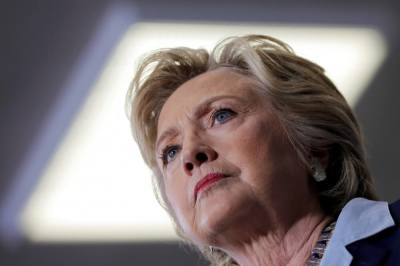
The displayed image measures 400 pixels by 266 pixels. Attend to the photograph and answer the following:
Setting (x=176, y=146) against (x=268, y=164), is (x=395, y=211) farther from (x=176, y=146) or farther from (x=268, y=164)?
(x=176, y=146)

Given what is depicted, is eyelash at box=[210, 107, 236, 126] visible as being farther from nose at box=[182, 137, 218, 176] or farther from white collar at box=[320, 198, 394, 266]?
white collar at box=[320, 198, 394, 266]

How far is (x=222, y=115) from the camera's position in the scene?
1.57 meters

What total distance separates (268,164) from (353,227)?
0.64ft

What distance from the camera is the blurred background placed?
2.11 m

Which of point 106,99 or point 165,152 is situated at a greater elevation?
point 165,152

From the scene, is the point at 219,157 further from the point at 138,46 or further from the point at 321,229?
the point at 138,46

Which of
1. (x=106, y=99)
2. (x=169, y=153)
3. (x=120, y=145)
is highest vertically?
(x=169, y=153)

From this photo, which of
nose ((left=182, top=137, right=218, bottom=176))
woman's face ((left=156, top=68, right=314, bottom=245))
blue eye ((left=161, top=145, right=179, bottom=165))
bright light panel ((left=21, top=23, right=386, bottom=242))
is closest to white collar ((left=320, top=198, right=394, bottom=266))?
woman's face ((left=156, top=68, right=314, bottom=245))

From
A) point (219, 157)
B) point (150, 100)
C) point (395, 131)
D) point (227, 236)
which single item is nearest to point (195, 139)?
point (219, 157)

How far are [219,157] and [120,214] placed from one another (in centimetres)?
107

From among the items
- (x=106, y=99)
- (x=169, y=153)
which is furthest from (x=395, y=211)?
(x=106, y=99)

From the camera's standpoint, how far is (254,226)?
1.51 m

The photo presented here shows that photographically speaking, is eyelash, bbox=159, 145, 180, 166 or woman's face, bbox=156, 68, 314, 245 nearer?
woman's face, bbox=156, 68, 314, 245

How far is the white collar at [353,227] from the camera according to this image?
1363 mm
